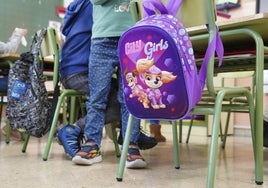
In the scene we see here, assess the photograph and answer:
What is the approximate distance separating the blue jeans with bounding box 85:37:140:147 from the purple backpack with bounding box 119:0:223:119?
1.47ft

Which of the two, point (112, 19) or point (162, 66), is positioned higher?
point (112, 19)

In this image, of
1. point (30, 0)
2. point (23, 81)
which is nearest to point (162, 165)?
point (23, 81)

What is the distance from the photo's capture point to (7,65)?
265 cm

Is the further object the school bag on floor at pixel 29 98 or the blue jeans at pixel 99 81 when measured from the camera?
the school bag on floor at pixel 29 98

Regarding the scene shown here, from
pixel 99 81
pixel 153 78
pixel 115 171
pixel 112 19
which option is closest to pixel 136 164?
pixel 115 171

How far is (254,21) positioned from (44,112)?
3.72 ft

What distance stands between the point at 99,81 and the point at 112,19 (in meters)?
0.29

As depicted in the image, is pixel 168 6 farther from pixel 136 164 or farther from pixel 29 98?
pixel 29 98

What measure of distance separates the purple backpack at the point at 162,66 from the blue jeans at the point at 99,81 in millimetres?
449

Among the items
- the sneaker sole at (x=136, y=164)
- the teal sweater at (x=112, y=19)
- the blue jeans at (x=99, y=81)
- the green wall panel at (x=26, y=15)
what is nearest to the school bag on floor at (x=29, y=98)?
the blue jeans at (x=99, y=81)

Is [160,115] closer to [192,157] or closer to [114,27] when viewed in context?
[114,27]

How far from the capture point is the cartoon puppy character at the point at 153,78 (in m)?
1.04

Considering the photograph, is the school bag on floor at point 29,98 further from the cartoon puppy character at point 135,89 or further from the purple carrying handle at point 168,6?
the purple carrying handle at point 168,6

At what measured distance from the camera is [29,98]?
71.3 inches
